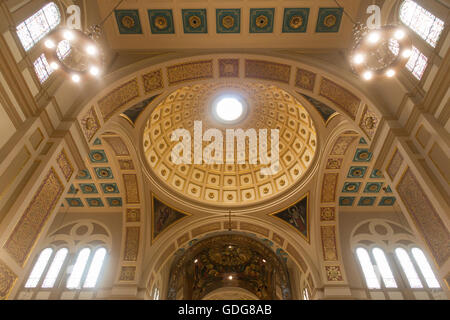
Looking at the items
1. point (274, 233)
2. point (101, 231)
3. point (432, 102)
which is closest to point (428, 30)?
point (432, 102)

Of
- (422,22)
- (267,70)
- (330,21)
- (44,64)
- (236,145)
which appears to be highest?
(236,145)

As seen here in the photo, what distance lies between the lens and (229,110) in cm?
1487

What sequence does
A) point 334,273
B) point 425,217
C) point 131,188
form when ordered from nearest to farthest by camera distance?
point 425,217 → point 334,273 → point 131,188

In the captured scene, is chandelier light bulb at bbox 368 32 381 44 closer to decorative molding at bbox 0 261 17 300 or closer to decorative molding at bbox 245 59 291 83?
decorative molding at bbox 245 59 291 83

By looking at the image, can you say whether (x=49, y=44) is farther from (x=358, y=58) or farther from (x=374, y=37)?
(x=374, y=37)

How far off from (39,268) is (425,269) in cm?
1787

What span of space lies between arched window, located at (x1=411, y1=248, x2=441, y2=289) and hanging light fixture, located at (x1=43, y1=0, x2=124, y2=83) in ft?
49.1

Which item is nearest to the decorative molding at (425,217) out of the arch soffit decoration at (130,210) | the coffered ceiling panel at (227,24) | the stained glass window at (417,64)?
the stained glass window at (417,64)

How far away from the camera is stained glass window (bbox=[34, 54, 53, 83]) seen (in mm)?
6098

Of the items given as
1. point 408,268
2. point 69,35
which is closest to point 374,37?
point 69,35

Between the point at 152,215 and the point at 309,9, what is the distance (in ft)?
35.9

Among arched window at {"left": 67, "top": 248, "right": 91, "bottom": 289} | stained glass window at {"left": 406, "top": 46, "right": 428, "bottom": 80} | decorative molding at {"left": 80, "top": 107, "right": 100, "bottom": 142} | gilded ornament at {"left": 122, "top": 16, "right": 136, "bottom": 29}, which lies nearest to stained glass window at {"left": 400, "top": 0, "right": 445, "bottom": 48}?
stained glass window at {"left": 406, "top": 46, "right": 428, "bottom": 80}

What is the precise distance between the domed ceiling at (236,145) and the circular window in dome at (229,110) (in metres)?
0.17

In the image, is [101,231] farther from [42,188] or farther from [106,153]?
[42,188]
